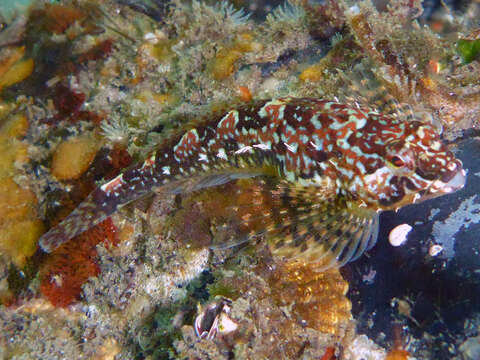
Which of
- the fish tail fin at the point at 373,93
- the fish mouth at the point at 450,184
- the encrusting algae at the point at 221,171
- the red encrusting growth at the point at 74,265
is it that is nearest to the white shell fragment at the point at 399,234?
the encrusting algae at the point at 221,171

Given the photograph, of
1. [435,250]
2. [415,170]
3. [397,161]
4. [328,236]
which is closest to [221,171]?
[328,236]

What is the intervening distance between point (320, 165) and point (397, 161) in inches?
29.7

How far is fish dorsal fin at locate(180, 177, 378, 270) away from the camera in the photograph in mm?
3383

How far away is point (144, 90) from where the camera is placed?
17.5ft

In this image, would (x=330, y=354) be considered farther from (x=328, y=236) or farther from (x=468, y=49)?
(x=468, y=49)

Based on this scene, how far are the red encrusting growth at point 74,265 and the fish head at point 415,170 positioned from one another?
11.7 feet

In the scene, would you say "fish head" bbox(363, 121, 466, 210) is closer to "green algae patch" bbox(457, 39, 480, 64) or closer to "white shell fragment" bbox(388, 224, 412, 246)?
"white shell fragment" bbox(388, 224, 412, 246)

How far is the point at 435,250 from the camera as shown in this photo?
→ 11.1 feet

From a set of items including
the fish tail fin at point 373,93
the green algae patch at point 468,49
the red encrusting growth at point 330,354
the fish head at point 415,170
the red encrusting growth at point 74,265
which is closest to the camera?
the fish head at point 415,170

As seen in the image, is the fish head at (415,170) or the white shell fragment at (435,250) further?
the white shell fragment at (435,250)

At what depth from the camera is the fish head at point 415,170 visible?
304 cm

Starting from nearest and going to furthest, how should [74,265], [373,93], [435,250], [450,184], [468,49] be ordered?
[450,184]
[435,250]
[373,93]
[468,49]
[74,265]

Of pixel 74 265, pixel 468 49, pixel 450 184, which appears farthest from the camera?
pixel 74 265

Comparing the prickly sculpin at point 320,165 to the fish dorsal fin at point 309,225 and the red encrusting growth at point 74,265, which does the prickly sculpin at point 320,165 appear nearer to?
the fish dorsal fin at point 309,225
